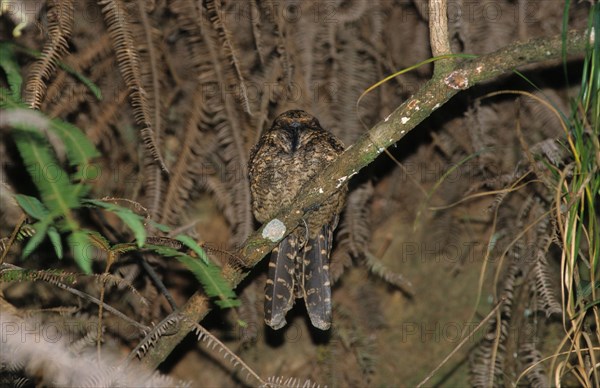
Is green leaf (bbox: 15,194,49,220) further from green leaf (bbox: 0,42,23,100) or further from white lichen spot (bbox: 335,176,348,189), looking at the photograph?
white lichen spot (bbox: 335,176,348,189)

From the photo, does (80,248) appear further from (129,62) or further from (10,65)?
(129,62)

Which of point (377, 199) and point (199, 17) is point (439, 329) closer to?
point (377, 199)

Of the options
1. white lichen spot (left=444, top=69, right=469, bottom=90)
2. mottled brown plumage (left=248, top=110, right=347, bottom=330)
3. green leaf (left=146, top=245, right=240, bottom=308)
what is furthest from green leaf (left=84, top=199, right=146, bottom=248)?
mottled brown plumage (left=248, top=110, right=347, bottom=330)

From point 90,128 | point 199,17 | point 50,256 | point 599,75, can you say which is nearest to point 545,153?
point 599,75

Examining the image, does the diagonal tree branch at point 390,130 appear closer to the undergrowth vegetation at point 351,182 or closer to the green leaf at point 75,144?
the undergrowth vegetation at point 351,182

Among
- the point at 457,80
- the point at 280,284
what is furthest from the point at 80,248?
the point at 280,284
